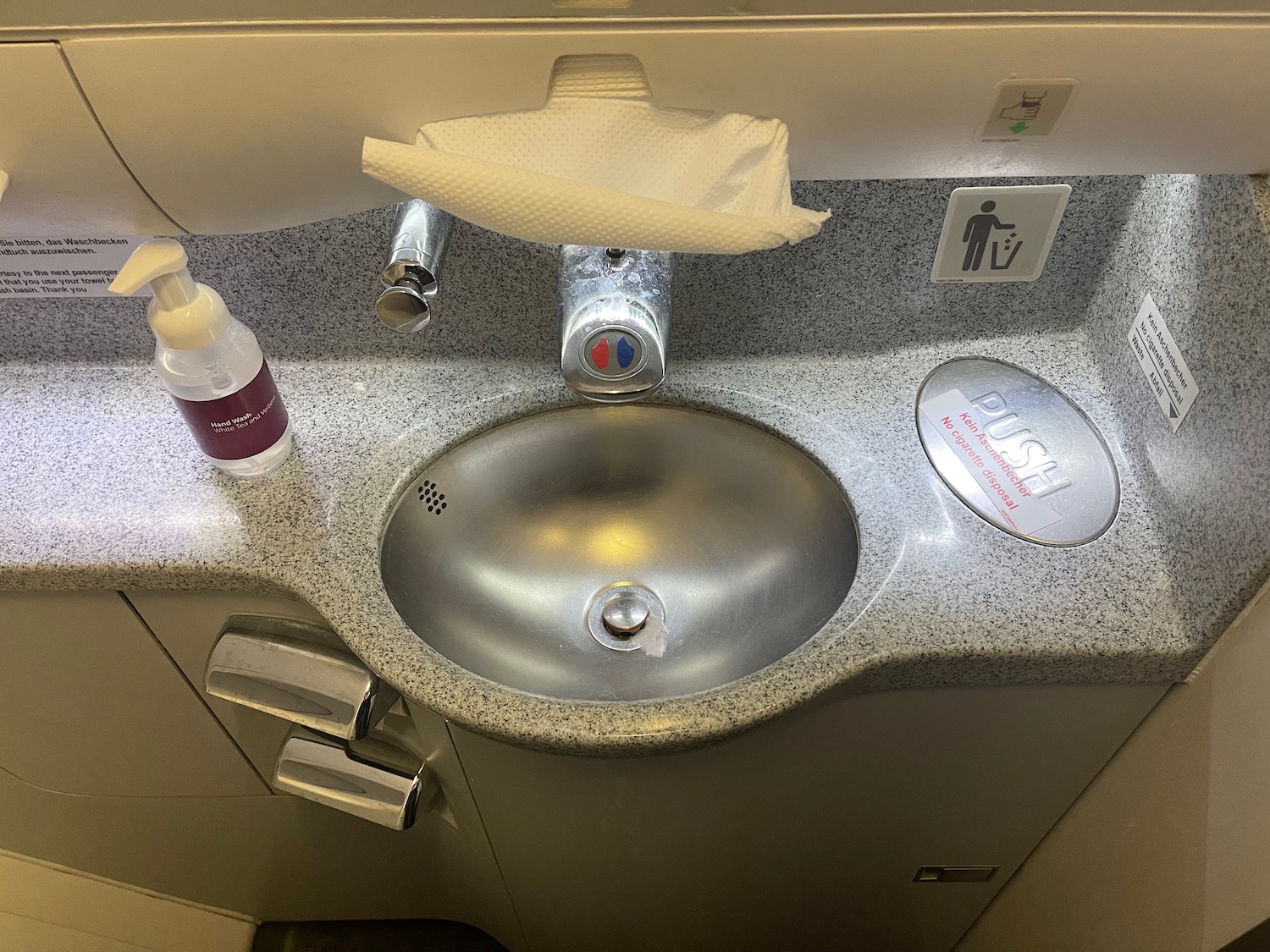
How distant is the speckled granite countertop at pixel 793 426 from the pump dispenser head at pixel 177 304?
0.13 meters

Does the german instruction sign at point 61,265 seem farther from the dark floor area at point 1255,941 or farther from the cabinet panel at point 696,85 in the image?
the dark floor area at point 1255,941

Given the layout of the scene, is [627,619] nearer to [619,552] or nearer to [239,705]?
[619,552]

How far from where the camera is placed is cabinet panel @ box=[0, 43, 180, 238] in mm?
482

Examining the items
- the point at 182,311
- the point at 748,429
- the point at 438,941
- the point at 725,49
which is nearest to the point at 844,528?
the point at 748,429

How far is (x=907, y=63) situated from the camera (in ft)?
1.61

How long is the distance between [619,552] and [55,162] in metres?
0.50

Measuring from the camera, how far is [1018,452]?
74 cm

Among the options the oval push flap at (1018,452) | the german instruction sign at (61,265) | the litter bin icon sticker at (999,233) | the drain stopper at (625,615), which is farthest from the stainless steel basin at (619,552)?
the german instruction sign at (61,265)

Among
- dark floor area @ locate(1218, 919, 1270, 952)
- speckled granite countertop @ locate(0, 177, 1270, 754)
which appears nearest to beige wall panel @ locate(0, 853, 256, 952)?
speckled granite countertop @ locate(0, 177, 1270, 754)

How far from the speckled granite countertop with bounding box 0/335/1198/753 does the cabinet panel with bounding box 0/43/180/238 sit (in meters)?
0.23

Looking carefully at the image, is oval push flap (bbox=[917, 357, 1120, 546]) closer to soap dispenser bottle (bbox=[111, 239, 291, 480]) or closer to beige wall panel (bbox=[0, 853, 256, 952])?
soap dispenser bottle (bbox=[111, 239, 291, 480])

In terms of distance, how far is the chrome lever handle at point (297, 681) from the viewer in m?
0.71

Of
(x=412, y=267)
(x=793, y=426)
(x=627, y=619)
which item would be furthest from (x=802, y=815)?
(x=412, y=267)

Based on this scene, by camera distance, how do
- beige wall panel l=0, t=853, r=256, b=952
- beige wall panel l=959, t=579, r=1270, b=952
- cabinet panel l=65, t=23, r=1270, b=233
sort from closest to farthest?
cabinet panel l=65, t=23, r=1270, b=233
beige wall panel l=959, t=579, r=1270, b=952
beige wall panel l=0, t=853, r=256, b=952
